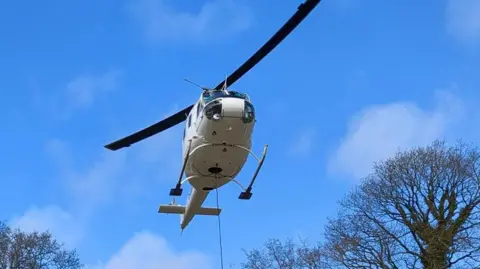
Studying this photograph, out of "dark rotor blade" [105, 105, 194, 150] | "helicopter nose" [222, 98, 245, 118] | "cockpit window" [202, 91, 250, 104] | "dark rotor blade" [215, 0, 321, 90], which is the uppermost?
"dark rotor blade" [105, 105, 194, 150]

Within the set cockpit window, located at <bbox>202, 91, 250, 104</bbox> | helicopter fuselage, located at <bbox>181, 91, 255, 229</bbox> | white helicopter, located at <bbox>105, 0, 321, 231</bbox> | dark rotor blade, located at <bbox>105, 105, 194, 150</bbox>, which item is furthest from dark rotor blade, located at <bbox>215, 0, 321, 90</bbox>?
dark rotor blade, located at <bbox>105, 105, 194, 150</bbox>

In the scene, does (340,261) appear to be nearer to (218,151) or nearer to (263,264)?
(263,264)

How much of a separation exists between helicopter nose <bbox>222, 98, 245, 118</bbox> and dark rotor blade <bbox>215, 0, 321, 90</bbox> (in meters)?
1.59

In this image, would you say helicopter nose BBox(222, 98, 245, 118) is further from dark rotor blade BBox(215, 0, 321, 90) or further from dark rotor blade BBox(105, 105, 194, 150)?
dark rotor blade BBox(105, 105, 194, 150)

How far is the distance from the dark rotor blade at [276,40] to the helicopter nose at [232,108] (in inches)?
62.6

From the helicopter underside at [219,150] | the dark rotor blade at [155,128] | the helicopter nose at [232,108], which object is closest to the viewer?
the helicopter nose at [232,108]

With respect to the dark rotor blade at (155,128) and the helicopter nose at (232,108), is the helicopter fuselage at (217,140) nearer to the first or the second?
the helicopter nose at (232,108)

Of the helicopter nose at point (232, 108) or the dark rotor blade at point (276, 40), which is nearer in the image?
the helicopter nose at point (232, 108)

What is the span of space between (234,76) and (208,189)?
2476 millimetres

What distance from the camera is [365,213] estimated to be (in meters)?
23.9

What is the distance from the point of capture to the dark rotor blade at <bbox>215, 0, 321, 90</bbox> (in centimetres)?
1021

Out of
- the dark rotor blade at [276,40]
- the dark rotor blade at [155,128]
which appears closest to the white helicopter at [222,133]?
the dark rotor blade at [276,40]

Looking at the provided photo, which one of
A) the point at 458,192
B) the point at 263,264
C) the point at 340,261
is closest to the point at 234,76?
the point at 340,261

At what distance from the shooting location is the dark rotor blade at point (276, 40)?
10.2 meters
